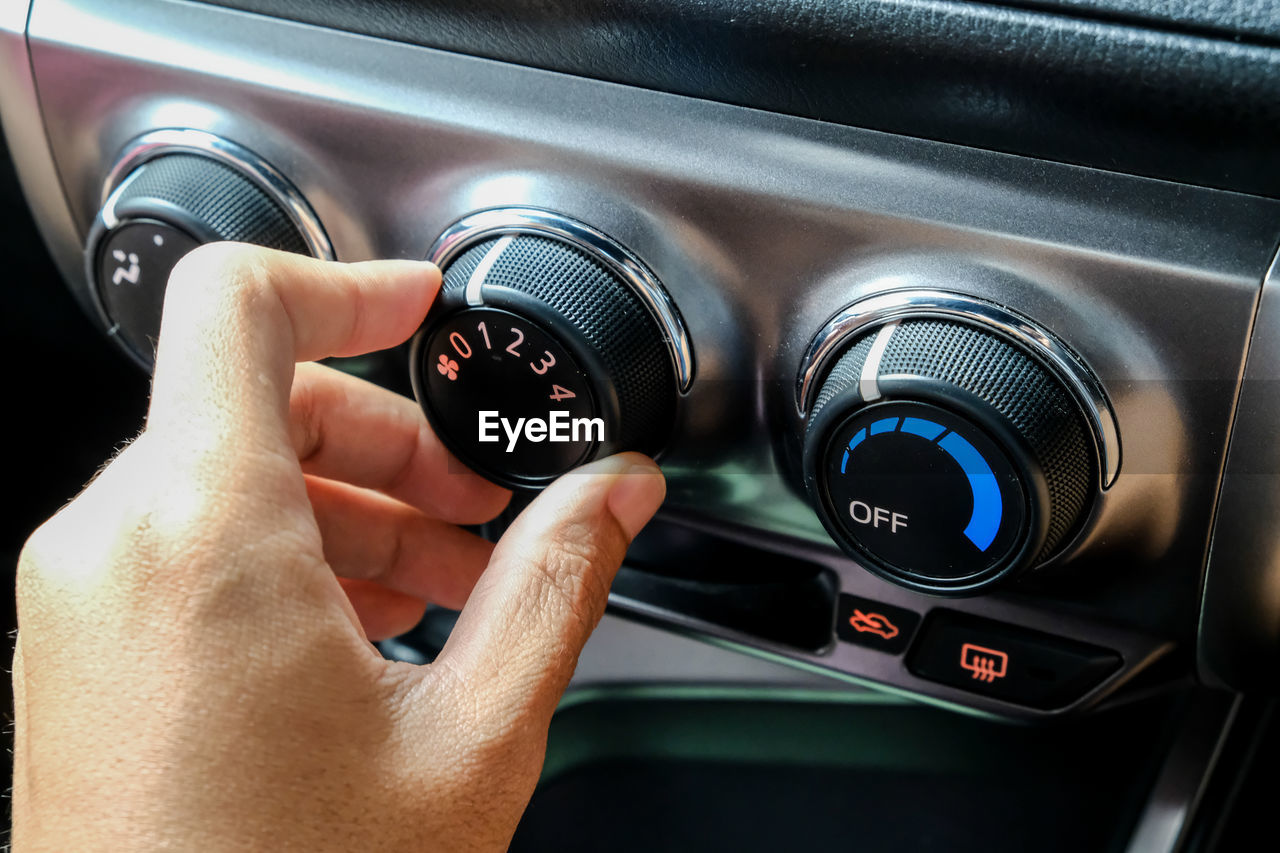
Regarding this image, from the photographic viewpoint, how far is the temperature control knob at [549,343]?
50 cm

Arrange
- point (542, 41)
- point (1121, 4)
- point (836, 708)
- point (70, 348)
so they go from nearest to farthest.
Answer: point (1121, 4) → point (542, 41) → point (836, 708) → point (70, 348)

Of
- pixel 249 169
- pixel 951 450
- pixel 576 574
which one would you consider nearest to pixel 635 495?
pixel 576 574

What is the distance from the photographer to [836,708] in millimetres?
662

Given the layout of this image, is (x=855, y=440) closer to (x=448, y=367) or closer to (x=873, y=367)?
(x=873, y=367)

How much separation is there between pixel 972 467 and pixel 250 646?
11.3 inches

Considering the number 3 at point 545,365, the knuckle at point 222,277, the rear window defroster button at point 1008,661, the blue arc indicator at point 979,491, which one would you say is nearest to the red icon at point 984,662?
the rear window defroster button at point 1008,661

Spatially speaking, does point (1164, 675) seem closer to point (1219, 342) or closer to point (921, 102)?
point (1219, 342)

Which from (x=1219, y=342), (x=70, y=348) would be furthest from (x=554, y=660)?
(x=70, y=348)

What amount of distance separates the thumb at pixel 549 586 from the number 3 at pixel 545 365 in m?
0.05

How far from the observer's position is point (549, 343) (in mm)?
502

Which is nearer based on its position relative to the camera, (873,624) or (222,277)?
(222,277)

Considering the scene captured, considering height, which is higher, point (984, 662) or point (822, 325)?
point (822, 325)

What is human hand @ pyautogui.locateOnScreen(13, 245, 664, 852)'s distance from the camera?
1.32 ft

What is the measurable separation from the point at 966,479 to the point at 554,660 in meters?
0.19
